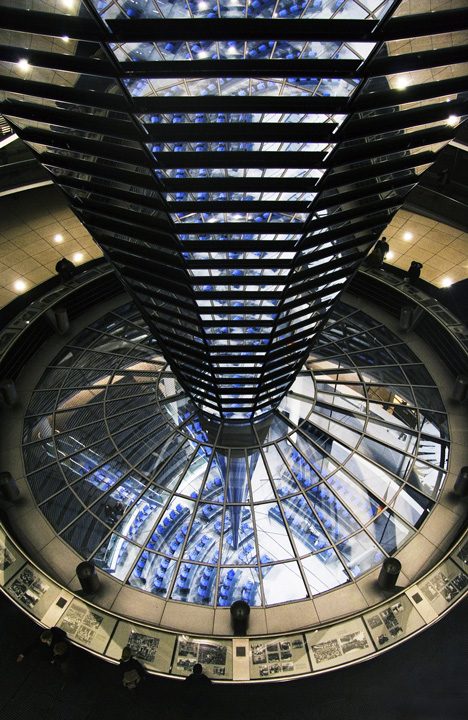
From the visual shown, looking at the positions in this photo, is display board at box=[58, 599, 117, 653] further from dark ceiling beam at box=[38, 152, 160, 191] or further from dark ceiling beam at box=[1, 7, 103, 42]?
dark ceiling beam at box=[1, 7, 103, 42]

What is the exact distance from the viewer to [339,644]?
53.2ft

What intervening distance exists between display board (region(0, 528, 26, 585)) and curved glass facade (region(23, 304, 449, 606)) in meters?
1.72

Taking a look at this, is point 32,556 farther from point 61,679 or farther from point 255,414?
point 255,414

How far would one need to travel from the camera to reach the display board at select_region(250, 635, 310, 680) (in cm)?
1572

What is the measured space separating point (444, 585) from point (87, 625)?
9.66m

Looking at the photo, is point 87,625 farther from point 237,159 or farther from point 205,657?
point 237,159

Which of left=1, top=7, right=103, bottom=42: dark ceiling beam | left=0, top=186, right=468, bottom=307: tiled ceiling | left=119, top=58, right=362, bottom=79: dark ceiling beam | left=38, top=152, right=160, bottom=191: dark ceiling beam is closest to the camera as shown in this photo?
left=1, top=7, right=103, bottom=42: dark ceiling beam

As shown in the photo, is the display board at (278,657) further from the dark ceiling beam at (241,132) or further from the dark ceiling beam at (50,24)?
the dark ceiling beam at (50,24)

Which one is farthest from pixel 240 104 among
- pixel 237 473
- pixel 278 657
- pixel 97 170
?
pixel 278 657

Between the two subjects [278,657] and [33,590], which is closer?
[278,657]

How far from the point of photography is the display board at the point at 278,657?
51.6ft

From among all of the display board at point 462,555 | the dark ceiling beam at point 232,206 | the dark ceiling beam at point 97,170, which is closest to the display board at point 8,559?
the dark ceiling beam at point 97,170

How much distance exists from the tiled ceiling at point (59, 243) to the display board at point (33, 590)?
465 inches

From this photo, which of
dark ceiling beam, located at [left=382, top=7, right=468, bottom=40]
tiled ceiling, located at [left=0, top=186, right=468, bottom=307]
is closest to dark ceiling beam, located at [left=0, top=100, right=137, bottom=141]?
dark ceiling beam, located at [left=382, top=7, right=468, bottom=40]
